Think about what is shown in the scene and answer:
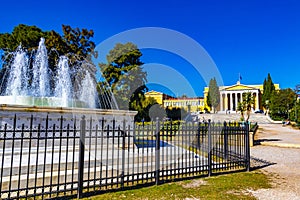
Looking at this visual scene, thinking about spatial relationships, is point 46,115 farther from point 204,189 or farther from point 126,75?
point 126,75

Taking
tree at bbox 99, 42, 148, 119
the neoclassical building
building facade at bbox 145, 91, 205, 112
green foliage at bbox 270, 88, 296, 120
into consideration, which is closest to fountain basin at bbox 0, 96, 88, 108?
tree at bbox 99, 42, 148, 119

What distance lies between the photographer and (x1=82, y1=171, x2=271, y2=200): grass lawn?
191 inches

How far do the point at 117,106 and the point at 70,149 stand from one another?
19489 mm

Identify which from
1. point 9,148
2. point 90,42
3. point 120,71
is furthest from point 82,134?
point 90,42

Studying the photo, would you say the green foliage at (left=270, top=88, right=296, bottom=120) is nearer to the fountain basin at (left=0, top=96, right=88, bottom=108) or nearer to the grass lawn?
the grass lawn

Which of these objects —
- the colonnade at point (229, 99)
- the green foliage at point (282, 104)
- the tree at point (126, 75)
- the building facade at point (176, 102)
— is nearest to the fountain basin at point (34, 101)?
the tree at point (126, 75)

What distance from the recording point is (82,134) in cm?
489

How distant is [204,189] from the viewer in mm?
5387

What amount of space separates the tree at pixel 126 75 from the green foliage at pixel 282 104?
40525 millimetres

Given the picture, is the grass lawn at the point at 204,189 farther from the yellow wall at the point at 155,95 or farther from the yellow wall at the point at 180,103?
the yellow wall at the point at 180,103

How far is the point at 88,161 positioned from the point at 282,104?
58569 mm

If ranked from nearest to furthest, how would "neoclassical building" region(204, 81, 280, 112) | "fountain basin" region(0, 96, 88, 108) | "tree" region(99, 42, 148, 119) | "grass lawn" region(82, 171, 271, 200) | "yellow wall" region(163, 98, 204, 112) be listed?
Answer: "grass lawn" region(82, 171, 271, 200)
"fountain basin" region(0, 96, 88, 108)
"tree" region(99, 42, 148, 119)
"yellow wall" region(163, 98, 204, 112)
"neoclassical building" region(204, 81, 280, 112)

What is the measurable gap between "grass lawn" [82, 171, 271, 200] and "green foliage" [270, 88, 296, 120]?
5371cm

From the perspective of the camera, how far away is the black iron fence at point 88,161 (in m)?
4.54
